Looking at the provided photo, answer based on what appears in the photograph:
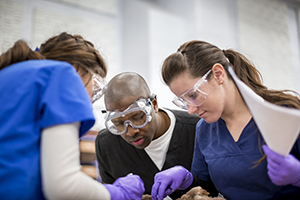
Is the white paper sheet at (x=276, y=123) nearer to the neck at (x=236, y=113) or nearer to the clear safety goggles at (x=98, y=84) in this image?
the neck at (x=236, y=113)

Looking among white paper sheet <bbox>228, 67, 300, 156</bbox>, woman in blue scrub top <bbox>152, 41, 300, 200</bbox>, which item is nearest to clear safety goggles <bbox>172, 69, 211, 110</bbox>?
woman in blue scrub top <bbox>152, 41, 300, 200</bbox>

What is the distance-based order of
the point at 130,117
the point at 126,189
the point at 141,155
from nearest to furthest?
1. the point at 126,189
2. the point at 130,117
3. the point at 141,155

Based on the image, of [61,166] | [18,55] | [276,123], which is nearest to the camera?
[61,166]

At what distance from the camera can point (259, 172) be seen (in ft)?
4.64

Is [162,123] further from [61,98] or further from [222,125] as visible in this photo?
[61,98]

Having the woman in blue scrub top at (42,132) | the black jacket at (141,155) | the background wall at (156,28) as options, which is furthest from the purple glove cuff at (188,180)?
the background wall at (156,28)

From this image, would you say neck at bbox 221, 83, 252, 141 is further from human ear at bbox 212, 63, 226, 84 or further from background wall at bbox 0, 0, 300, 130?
background wall at bbox 0, 0, 300, 130

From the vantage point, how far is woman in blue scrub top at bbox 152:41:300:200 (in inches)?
56.4

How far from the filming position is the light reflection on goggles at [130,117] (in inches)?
79.2

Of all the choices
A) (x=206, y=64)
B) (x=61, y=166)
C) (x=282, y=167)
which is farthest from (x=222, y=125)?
(x=61, y=166)

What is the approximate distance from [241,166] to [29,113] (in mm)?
1036

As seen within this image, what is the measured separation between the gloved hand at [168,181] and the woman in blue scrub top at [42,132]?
622mm

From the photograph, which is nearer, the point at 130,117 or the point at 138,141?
the point at 130,117

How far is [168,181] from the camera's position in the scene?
170 centimetres
